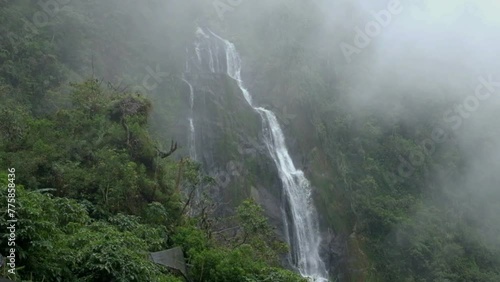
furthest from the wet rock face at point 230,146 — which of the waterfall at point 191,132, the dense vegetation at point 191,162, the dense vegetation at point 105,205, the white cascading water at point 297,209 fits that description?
the dense vegetation at point 105,205

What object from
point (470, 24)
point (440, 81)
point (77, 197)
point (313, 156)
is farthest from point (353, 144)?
point (470, 24)

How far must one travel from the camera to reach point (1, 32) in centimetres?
2389

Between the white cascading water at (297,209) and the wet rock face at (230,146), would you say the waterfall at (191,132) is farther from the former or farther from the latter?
the white cascading water at (297,209)

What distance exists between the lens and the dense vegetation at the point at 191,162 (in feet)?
33.9

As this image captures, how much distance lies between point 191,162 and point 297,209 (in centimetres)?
1010

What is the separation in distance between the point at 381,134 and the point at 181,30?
51.9 feet

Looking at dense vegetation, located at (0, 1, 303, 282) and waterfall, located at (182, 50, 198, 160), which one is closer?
dense vegetation, located at (0, 1, 303, 282)

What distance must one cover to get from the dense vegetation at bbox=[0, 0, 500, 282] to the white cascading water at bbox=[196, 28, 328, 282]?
1058 mm

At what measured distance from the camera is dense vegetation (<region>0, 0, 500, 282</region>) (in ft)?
33.9

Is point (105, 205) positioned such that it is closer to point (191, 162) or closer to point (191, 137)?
point (191, 162)

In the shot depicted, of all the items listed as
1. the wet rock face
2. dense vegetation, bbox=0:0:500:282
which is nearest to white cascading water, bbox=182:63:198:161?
the wet rock face

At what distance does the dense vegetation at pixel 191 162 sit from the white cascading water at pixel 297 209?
1.06 metres

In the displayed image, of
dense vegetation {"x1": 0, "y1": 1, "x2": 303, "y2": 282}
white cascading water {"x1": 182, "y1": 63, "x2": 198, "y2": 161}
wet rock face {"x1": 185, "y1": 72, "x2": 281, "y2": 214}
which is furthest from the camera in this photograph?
white cascading water {"x1": 182, "y1": 63, "x2": 198, "y2": 161}

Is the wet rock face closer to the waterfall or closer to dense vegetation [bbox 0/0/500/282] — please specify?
the waterfall
